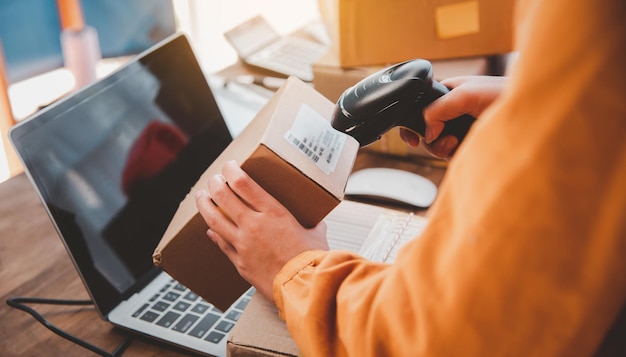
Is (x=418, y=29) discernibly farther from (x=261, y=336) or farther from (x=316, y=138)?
(x=261, y=336)

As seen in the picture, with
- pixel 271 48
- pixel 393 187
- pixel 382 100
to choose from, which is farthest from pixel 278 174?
pixel 271 48

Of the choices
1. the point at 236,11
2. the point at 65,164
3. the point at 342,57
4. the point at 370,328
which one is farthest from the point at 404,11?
the point at 236,11

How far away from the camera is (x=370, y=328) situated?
0.43 meters

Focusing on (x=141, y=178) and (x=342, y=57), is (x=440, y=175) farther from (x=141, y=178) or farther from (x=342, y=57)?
(x=141, y=178)

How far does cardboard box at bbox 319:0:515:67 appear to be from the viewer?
1071mm

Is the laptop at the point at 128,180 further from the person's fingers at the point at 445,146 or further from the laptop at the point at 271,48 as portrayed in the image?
the laptop at the point at 271,48

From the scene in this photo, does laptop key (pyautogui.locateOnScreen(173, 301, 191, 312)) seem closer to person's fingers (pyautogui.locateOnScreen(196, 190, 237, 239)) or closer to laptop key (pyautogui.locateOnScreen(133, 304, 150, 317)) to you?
laptop key (pyautogui.locateOnScreen(133, 304, 150, 317))

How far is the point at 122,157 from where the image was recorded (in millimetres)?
822

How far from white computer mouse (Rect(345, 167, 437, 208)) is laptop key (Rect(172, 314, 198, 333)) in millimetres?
361

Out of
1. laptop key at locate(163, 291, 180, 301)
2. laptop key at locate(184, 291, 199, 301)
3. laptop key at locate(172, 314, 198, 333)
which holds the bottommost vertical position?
laptop key at locate(172, 314, 198, 333)

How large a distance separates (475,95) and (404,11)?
0.42 m

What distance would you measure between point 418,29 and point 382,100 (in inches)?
19.8

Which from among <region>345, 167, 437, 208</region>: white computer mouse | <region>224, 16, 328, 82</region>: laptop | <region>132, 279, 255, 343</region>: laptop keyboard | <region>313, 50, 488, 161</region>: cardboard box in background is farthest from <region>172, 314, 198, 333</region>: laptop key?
<region>224, 16, 328, 82</region>: laptop

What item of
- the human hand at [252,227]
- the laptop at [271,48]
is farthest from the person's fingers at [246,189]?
the laptop at [271,48]
